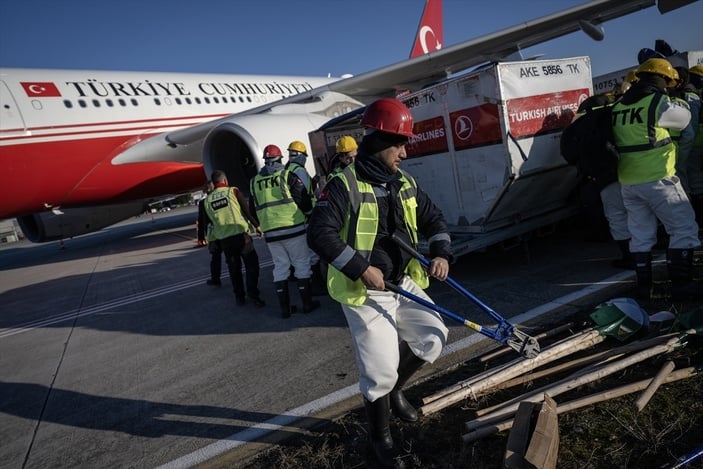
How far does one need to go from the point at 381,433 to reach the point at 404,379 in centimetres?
38

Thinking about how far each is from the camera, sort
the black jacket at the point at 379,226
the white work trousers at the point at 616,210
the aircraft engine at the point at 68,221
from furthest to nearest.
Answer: the aircraft engine at the point at 68,221, the white work trousers at the point at 616,210, the black jacket at the point at 379,226

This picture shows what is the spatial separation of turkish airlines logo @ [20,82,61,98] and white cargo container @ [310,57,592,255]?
844 cm

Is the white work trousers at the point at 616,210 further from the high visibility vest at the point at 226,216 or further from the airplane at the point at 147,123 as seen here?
the airplane at the point at 147,123

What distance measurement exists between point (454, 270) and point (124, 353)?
4132 millimetres

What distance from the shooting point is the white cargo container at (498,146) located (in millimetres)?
4527

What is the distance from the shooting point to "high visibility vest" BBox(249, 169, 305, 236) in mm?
5105

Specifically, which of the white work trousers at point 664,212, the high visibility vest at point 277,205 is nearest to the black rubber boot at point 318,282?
the high visibility vest at point 277,205

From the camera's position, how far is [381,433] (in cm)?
244

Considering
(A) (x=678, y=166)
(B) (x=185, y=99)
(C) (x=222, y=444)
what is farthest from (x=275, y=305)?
(B) (x=185, y=99)

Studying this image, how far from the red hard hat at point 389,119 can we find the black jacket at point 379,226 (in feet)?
0.63

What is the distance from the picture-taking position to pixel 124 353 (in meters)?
4.84

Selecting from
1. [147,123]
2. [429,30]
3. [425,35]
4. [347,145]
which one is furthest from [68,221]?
[429,30]

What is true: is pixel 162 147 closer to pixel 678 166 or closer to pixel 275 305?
pixel 275 305

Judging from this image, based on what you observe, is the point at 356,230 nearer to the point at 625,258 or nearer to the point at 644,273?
the point at 644,273
